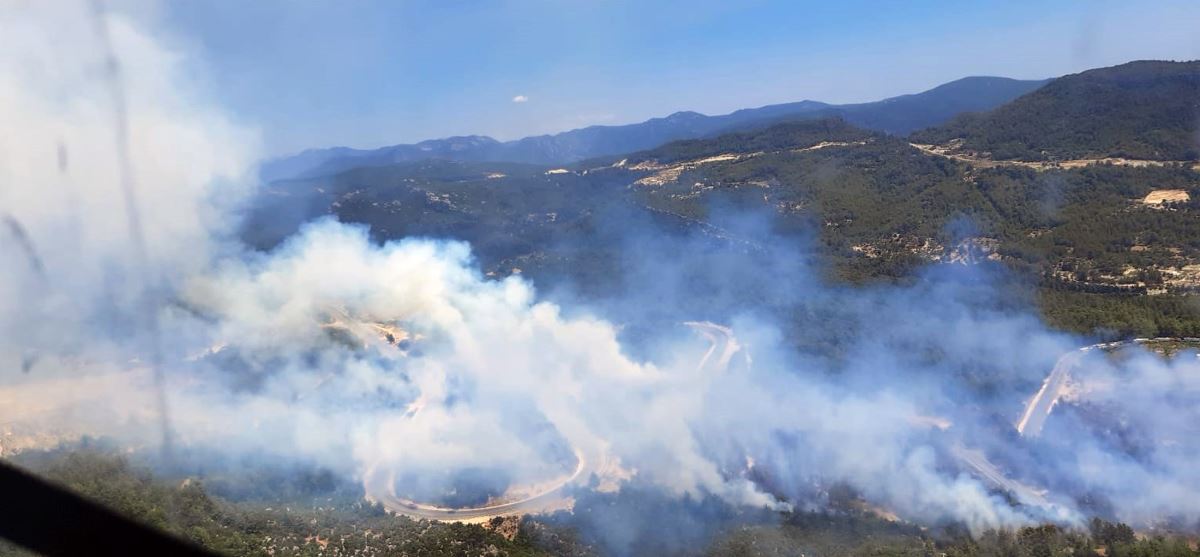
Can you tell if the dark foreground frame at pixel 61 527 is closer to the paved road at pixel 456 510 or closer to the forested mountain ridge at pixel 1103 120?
the paved road at pixel 456 510

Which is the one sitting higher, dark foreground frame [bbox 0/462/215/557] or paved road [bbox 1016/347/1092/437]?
dark foreground frame [bbox 0/462/215/557]

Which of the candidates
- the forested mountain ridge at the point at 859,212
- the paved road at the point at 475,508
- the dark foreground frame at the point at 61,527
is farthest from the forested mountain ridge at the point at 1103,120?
the dark foreground frame at the point at 61,527

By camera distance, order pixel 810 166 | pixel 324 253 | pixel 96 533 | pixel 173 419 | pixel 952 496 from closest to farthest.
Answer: pixel 96 533 < pixel 952 496 < pixel 173 419 < pixel 324 253 < pixel 810 166

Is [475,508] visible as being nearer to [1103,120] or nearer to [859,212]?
[859,212]

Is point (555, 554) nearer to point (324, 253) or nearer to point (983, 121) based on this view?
point (324, 253)

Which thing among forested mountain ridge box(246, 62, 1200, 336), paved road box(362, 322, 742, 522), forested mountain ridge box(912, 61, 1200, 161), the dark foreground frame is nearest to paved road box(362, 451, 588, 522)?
paved road box(362, 322, 742, 522)

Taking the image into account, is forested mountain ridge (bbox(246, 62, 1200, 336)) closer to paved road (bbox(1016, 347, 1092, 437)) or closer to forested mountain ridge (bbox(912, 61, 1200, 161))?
forested mountain ridge (bbox(912, 61, 1200, 161))

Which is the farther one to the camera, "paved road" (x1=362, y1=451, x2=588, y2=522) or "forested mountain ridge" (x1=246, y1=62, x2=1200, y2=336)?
"forested mountain ridge" (x1=246, y1=62, x2=1200, y2=336)

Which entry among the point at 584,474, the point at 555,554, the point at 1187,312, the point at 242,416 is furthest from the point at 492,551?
the point at 1187,312
